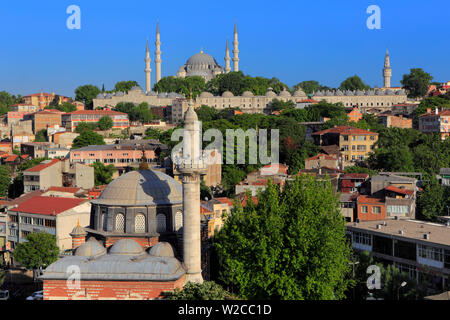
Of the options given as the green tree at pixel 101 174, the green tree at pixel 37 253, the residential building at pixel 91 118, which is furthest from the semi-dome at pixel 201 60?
the green tree at pixel 37 253

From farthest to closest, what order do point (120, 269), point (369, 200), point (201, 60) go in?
1. point (201, 60)
2. point (369, 200)
3. point (120, 269)

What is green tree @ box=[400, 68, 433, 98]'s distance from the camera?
71.2 meters

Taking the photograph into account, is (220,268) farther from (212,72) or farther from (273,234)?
(212,72)

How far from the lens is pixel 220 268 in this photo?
17891 mm

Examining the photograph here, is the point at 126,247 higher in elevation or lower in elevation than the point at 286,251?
higher

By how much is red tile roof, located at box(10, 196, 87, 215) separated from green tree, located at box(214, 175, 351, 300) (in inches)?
436

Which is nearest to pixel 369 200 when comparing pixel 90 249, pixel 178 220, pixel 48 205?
pixel 178 220

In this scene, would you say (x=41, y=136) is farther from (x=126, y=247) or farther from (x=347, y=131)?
(x=126, y=247)

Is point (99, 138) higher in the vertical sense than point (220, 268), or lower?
higher

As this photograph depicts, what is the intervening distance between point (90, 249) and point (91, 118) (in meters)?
43.5

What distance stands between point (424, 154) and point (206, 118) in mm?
23260

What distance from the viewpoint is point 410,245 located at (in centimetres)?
1912

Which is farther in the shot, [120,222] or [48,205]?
[48,205]
